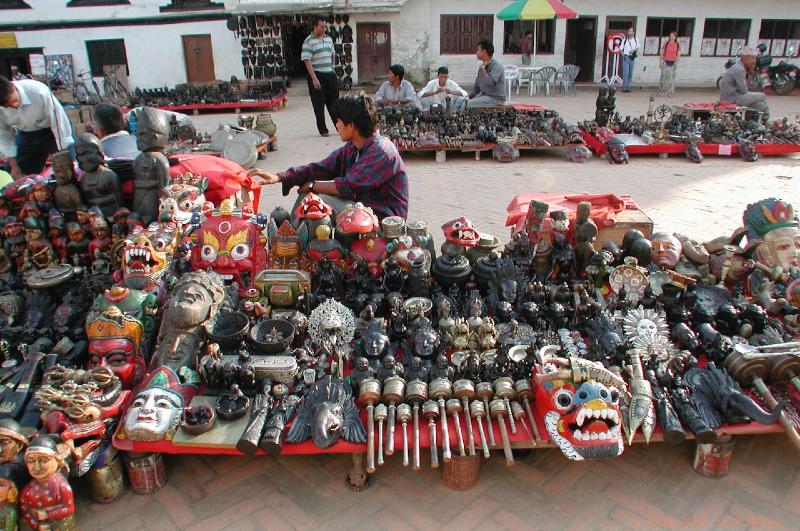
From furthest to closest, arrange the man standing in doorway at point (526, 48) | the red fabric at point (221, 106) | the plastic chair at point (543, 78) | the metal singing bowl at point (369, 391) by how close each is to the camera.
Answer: the man standing in doorway at point (526, 48) < the plastic chair at point (543, 78) < the red fabric at point (221, 106) < the metal singing bowl at point (369, 391)

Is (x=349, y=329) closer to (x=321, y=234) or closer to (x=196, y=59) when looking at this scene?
(x=321, y=234)

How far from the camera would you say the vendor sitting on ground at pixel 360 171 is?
157 inches

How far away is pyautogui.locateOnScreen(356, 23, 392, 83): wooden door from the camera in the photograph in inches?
680

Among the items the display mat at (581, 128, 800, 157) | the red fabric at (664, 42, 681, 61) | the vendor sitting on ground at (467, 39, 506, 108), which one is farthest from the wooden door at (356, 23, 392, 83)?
the display mat at (581, 128, 800, 157)

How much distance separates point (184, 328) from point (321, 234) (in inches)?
40.9

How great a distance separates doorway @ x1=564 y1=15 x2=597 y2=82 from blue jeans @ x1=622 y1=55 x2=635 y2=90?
129 centimetres

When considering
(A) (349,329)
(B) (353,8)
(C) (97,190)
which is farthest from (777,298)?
(B) (353,8)

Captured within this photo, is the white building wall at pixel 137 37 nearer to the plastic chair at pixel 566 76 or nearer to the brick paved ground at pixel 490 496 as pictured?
the plastic chair at pixel 566 76

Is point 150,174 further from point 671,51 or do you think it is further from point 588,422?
point 671,51

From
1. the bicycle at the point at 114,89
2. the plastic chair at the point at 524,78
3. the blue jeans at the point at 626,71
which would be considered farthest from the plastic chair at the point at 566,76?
the bicycle at the point at 114,89

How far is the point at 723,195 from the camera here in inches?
278

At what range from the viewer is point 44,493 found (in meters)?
2.38

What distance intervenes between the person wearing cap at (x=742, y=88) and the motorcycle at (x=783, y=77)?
806 centimetres

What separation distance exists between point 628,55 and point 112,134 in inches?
605
